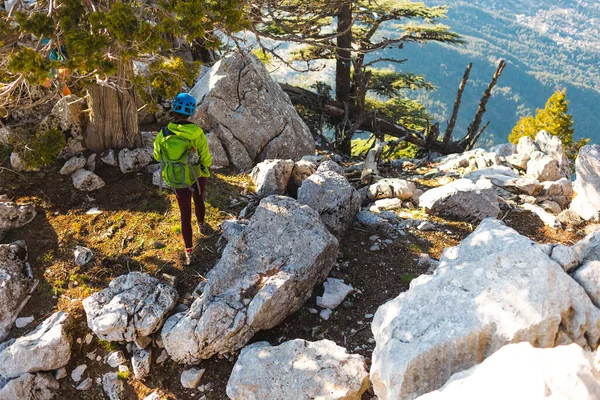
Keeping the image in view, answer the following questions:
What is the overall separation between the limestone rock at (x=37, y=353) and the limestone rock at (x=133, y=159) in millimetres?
4104

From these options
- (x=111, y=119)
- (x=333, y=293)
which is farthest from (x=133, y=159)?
(x=333, y=293)

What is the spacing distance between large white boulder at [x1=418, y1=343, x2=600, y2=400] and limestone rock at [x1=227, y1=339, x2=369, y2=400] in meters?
1.45

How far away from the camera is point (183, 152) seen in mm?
5719

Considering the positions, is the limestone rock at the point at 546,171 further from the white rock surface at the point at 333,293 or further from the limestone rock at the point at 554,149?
the white rock surface at the point at 333,293

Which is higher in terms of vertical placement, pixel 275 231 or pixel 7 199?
pixel 275 231

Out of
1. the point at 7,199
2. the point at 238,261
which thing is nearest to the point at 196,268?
the point at 238,261

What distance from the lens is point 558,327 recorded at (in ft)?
11.4

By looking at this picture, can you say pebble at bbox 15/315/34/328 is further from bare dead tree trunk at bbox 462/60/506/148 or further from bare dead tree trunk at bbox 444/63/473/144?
bare dead tree trunk at bbox 462/60/506/148

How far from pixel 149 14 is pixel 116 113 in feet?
9.02

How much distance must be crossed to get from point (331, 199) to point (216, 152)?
378 cm

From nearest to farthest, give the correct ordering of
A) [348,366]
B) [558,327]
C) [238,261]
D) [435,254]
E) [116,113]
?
[558,327]
[348,366]
[238,261]
[435,254]
[116,113]

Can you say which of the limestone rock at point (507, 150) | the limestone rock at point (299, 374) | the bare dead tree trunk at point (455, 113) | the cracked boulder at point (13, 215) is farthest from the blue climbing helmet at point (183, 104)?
the bare dead tree trunk at point (455, 113)

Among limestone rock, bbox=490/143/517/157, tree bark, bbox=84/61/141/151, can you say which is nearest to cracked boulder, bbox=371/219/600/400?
tree bark, bbox=84/61/141/151

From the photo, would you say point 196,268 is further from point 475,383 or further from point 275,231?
point 475,383
